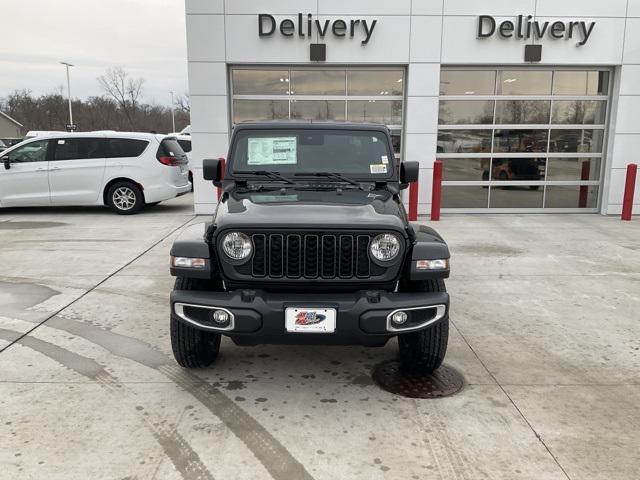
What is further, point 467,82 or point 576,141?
point 576,141

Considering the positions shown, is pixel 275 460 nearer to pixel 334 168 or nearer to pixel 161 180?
pixel 334 168

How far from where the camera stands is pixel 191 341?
382 centimetres

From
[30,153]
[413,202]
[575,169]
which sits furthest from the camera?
[575,169]

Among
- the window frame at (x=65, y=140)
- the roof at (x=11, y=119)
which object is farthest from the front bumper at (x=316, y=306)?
the roof at (x=11, y=119)

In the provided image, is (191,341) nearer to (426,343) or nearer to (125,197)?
(426,343)

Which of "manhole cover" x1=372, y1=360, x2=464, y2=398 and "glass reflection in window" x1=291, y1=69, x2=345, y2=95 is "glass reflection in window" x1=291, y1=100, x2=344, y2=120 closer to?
"glass reflection in window" x1=291, y1=69, x2=345, y2=95

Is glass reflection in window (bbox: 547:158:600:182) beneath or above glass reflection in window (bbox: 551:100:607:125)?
beneath

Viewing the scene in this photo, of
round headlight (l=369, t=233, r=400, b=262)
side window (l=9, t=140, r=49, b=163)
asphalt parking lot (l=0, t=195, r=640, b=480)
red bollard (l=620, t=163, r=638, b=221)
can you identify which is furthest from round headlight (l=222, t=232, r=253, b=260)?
red bollard (l=620, t=163, r=638, b=221)

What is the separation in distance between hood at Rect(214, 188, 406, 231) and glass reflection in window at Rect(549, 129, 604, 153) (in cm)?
897

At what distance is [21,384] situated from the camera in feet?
12.6

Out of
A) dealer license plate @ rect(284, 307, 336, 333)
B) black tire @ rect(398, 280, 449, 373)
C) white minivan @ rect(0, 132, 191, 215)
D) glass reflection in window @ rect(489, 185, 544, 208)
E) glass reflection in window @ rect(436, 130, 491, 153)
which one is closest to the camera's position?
dealer license plate @ rect(284, 307, 336, 333)

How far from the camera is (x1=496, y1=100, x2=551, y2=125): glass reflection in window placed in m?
11.6

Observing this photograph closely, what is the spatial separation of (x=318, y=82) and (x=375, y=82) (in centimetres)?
120

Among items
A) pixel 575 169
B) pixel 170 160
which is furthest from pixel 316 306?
pixel 575 169
